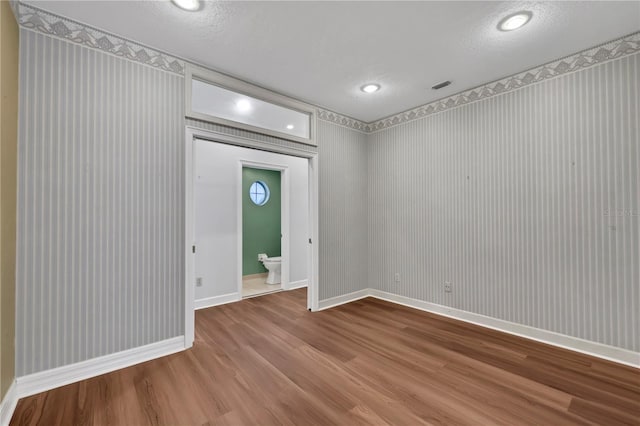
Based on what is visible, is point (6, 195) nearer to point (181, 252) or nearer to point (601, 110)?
point (181, 252)

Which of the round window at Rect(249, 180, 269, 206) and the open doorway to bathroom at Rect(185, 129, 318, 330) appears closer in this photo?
the open doorway to bathroom at Rect(185, 129, 318, 330)

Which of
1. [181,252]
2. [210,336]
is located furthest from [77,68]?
[210,336]

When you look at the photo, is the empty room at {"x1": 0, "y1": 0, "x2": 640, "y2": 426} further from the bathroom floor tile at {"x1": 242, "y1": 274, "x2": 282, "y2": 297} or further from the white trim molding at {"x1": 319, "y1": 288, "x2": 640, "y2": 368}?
the bathroom floor tile at {"x1": 242, "y1": 274, "x2": 282, "y2": 297}

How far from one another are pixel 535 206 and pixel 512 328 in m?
1.29

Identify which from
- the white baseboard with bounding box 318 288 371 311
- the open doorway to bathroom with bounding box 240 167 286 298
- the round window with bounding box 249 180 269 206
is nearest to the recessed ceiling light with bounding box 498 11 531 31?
the white baseboard with bounding box 318 288 371 311

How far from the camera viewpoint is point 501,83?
299cm

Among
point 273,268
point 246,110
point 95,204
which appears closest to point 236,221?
point 273,268

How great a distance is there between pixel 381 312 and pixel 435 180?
1861mm

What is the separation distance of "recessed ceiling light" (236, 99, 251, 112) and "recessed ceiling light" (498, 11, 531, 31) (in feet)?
7.93

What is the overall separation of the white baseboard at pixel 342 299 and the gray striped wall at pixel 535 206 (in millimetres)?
625

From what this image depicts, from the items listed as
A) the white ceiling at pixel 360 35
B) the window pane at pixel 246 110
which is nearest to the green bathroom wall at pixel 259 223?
the window pane at pixel 246 110

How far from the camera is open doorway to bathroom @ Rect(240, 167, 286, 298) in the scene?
17.3 ft

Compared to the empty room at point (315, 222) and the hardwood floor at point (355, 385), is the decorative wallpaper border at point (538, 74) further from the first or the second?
the hardwood floor at point (355, 385)

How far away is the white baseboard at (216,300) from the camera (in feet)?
12.4
